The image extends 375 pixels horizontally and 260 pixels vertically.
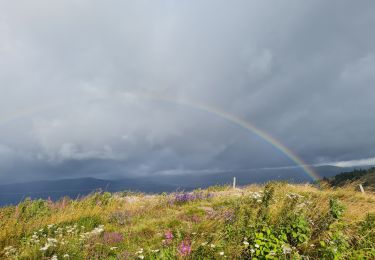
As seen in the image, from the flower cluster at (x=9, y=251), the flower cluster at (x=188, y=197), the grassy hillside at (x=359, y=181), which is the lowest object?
the flower cluster at (x=9, y=251)

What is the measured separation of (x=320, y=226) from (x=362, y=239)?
112 centimetres

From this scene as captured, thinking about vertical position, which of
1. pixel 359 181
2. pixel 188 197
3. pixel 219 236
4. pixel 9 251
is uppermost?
pixel 359 181

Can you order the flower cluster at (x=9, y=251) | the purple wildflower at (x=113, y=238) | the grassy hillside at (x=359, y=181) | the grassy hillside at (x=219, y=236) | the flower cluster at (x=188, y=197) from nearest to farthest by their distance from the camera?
the grassy hillside at (x=219, y=236)
the flower cluster at (x=9, y=251)
the purple wildflower at (x=113, y=238)
the flower cluster at (x=188, y=197)
the grassy hillside at (x=359, y=181)

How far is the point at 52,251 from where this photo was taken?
262 inches

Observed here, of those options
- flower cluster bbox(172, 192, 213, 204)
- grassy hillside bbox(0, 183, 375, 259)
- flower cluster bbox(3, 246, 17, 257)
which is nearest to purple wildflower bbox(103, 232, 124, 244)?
grassy hillside bbox(0, 183, 375, 259)

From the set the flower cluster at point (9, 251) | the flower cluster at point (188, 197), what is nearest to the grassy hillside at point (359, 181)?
the flower cluster at point (188, 197)

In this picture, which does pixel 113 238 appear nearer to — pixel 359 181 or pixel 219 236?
pixel 219 236

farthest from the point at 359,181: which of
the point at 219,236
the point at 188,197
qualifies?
the point at 219,236

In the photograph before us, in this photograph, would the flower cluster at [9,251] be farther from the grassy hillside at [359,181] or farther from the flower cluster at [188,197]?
the grassy hillside at [359,181]

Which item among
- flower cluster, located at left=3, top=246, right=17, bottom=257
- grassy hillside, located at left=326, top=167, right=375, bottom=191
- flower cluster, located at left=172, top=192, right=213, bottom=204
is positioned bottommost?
flower cluster, located at left=3, top=246, right=17, bottom=257

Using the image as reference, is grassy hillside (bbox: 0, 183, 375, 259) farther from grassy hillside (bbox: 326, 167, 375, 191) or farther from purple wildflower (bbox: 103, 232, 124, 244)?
grassy hillside (bbox: 326, 167, 375, 191)

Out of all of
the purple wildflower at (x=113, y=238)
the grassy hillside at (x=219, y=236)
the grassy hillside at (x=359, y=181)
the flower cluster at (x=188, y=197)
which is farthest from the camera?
the grassy hillside at (x=359, y=181)

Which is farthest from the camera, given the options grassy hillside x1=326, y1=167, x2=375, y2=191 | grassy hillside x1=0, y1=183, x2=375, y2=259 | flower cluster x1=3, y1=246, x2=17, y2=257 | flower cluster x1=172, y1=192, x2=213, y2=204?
grassy hillside x1=326, y1=167, x2=375, y2=191

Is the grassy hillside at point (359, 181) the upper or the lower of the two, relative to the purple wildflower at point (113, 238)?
upper
